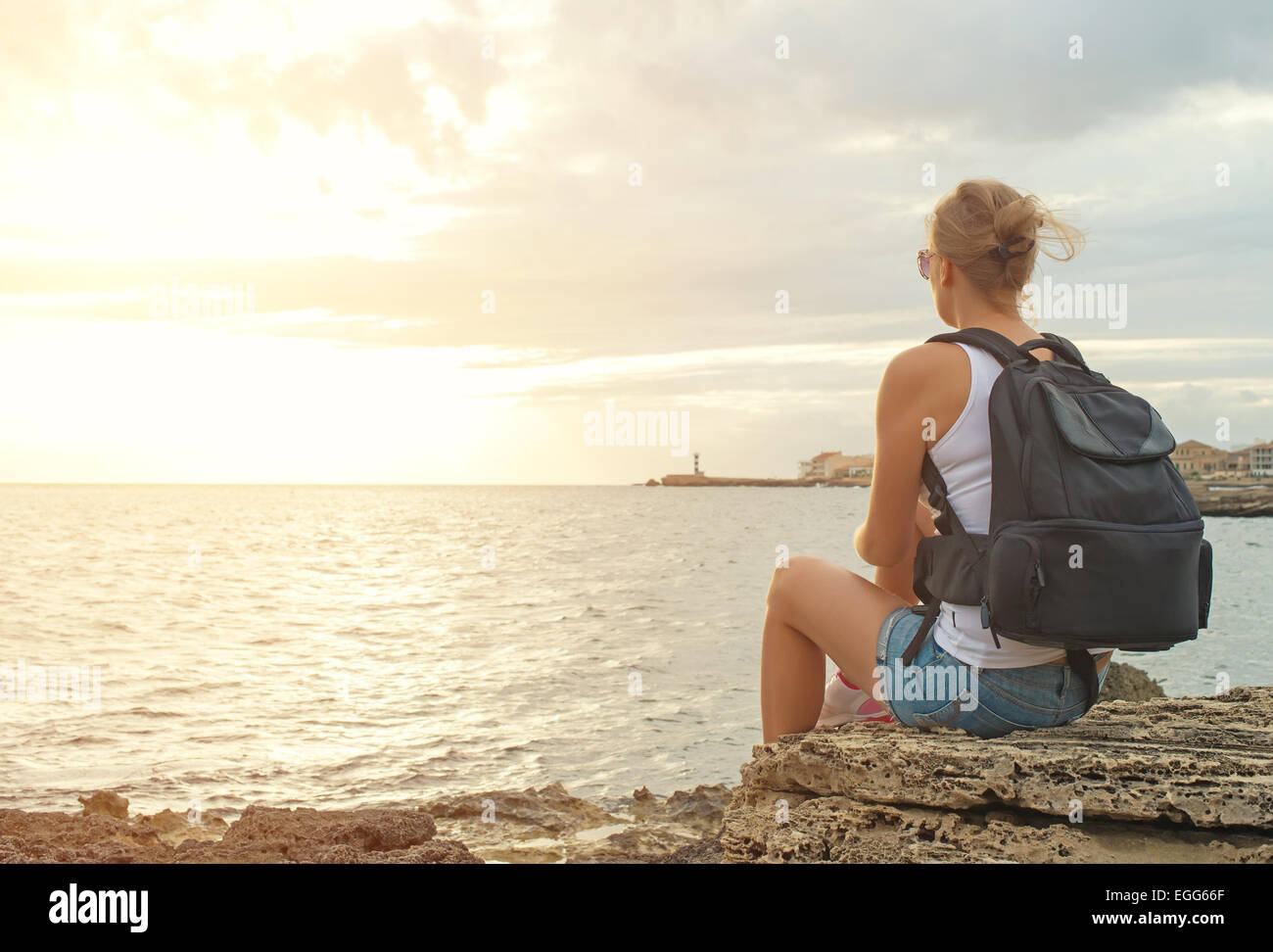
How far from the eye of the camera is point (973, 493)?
9.47 ft

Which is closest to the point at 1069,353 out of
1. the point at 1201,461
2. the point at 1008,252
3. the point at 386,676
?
the point at 1008,252

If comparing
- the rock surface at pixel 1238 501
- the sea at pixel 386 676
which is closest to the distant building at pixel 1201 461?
the rock surface at pixel 1238 501

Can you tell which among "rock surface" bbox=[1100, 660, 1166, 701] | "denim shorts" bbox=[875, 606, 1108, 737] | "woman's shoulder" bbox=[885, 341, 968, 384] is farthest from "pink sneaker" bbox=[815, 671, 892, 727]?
"rock surface" bbox=[1100, 660, 1166, 701]

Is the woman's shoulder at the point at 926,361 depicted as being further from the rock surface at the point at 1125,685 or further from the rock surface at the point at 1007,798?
the rock surface at the point at 1125,685

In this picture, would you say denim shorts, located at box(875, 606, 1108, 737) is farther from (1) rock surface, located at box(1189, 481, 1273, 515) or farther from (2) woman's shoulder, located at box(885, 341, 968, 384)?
(1) rock surface, located at box(1189, 481, 1273, 515)

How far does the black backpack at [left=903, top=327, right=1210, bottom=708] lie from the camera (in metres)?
2.63

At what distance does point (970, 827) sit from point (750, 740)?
25.0 ft

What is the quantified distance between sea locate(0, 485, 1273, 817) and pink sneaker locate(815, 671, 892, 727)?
5.10m

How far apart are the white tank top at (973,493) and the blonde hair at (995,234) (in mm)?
313

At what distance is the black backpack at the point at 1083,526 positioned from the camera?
263cm

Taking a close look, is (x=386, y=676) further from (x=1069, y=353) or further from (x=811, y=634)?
(x=1069, y=353)

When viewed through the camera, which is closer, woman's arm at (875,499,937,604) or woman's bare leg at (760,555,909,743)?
woman's bare leg at (760,555,909,743)

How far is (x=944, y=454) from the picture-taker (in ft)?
Result: 9.49
